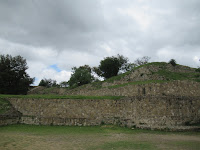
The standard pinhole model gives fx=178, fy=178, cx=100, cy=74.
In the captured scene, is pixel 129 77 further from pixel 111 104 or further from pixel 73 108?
pixel 73 108

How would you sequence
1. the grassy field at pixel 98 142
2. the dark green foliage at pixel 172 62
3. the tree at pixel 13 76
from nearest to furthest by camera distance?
1. the grassy field at pixel 98 142
2. the dark green foliage at pixel 172 62
3. the tree at pixel 13 76

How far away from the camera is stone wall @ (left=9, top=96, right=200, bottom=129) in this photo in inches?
592

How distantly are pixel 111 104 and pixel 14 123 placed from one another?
28.6 feet

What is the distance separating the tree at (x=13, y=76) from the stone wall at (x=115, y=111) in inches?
554

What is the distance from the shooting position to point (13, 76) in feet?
100

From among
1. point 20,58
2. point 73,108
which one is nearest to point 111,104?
point 73,108

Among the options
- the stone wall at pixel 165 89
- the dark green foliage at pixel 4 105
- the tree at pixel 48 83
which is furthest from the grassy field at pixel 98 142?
the tree at pixel 48 83

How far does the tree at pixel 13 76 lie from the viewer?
97.9ft

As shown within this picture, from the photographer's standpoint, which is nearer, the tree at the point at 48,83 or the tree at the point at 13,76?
the tree at the point at 13,76

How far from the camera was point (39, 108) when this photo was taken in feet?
55.6

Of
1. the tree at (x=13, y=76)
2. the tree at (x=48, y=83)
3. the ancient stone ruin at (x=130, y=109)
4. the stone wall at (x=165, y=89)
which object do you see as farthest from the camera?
the tree at (x=48, y=83)

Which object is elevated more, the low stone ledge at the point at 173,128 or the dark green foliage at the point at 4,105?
the dark green foliage at the point at 4,105

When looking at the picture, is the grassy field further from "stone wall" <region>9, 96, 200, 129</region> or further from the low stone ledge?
"stone wall" <region>9, 96, 200, 129</region>

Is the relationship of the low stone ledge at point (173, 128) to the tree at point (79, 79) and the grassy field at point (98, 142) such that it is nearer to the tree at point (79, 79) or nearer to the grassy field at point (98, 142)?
the grassy field at point (98, 142)
